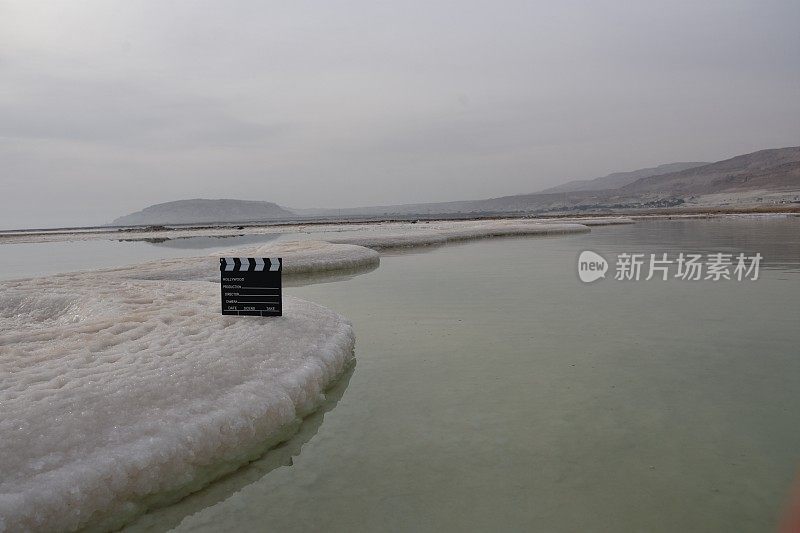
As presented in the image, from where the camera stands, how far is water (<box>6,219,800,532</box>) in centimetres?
407

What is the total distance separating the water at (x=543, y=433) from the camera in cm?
407

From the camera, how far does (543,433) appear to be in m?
5.34

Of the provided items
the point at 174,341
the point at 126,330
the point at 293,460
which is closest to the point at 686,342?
the point at 293,460

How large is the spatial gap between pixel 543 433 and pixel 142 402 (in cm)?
423

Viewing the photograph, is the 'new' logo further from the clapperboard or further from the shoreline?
the shoreline

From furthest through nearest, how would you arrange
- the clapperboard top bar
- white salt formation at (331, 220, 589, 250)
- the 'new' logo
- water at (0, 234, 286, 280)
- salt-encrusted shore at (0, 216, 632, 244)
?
salt-encrusted shore at (0, 216, 632, 244)
white salt formation at (331, 220, 589, 250)
water at (0, 234, 286, 280)
the 'new' logo
the clapperboard top bar

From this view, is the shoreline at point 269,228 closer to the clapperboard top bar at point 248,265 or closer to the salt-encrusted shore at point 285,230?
the salt-encrusted shore at point 285,230

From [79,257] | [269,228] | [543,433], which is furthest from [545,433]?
[269,228]

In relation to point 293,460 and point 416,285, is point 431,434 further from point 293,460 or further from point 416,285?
point 416,285

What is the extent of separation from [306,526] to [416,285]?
38.9ft

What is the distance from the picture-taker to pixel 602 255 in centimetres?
2261

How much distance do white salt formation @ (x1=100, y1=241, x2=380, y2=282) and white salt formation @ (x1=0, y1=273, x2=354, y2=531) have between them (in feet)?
27.8

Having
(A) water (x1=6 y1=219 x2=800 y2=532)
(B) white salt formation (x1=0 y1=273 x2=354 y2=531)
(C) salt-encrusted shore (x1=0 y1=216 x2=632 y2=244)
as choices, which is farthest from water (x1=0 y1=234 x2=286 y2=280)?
(A) water (x1=6 y1=219 x2=800 y2=532)

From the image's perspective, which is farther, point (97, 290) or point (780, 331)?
point (97, 290)
